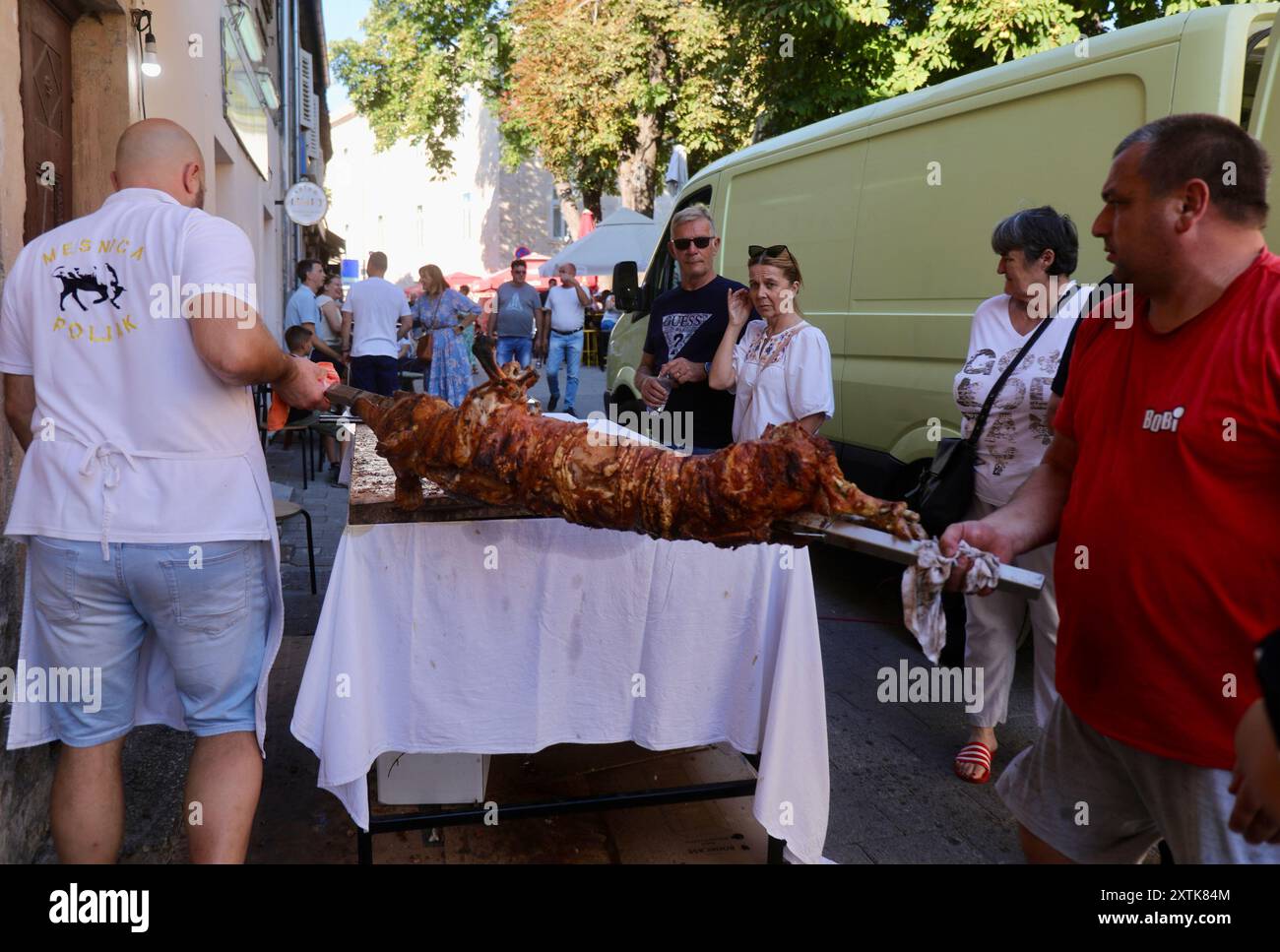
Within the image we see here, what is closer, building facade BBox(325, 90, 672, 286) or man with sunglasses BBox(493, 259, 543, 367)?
man with sunglasses BBox(493, 259, 543, 367)

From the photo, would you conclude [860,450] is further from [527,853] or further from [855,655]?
[527,853]

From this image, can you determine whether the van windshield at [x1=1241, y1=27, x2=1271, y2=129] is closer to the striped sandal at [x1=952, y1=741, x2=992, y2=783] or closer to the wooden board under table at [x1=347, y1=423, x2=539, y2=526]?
the striped sandal at [x1=952, y1=741, x2=992, y2=783]

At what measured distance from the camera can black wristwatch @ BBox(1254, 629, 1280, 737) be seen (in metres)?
1.25

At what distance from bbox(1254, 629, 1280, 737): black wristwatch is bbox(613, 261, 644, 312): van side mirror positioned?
628 centimetres

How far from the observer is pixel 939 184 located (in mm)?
5238

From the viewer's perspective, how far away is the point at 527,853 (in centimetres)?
335

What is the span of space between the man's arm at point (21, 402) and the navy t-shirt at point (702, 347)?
2.85 m

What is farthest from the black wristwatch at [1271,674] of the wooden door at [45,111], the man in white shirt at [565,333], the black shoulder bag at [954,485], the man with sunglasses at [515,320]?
the man in white shirt at [565,333]

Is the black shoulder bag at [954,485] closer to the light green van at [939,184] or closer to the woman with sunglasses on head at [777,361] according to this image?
the woman with sunglasses on head at [777,361]

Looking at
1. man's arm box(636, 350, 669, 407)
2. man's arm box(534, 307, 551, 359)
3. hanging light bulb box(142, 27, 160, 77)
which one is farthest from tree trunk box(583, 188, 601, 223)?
Result: man's arm box(636, 350, 669, 407)

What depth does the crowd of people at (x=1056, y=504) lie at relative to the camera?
6.26ft

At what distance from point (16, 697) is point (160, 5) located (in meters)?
4.88

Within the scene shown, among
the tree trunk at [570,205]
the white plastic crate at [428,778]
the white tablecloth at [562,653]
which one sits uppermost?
the tree trunk at [570,205]

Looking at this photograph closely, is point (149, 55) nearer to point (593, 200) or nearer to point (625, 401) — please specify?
point (625, 401)
